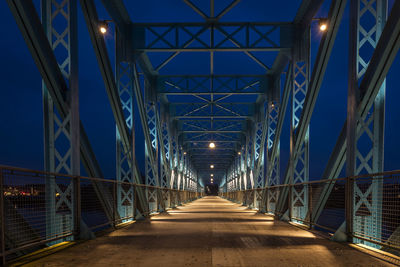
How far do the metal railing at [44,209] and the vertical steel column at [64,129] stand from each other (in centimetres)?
2

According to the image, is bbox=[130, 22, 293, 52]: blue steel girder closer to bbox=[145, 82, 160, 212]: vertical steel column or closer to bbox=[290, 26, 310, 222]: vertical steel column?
bbox=[290, 26, 310, 222]: vertical steel column

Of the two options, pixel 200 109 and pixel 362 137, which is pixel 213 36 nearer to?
pixel 362 137

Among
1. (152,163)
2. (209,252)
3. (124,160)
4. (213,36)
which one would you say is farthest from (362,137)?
(152,163)

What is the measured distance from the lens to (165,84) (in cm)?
1700

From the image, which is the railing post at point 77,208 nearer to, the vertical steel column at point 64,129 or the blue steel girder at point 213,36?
the vertical steel column at point 64,129

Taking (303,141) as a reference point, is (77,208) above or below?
below

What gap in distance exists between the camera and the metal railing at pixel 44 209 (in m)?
4.09

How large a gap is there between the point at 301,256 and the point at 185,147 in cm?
3258

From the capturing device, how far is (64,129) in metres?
6.16

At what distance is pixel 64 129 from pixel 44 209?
1.63 metres

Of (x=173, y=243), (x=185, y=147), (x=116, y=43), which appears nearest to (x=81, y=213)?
(x=173, y=243)

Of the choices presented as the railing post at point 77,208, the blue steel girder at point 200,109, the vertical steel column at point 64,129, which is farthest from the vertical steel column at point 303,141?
the blue steel girder at point 200,109

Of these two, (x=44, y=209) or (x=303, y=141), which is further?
(x=303, y=141)

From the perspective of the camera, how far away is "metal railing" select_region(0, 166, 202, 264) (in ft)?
13.4
